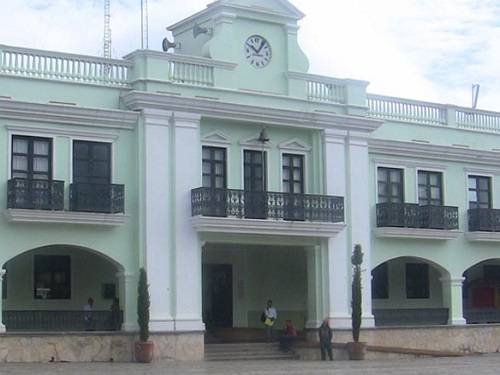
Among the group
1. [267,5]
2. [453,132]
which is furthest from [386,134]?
[267,5]

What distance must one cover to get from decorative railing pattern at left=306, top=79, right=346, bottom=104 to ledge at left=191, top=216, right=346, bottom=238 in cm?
399

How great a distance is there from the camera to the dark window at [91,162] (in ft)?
95.9

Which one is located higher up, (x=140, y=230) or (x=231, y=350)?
(x=140, y=230)

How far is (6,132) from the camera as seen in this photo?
92.5 ft

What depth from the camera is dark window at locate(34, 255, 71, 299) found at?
30594 mm

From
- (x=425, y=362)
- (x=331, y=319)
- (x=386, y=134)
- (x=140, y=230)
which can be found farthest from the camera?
(x=386, y=134)

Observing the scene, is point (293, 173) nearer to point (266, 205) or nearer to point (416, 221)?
point (266, 205)

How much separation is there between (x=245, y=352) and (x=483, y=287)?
11.7m

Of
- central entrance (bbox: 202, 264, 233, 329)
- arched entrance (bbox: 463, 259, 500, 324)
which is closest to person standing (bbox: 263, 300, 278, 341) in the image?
central entrance (bbox: 202, 264, 233, 329)

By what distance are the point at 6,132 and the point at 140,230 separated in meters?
4.42

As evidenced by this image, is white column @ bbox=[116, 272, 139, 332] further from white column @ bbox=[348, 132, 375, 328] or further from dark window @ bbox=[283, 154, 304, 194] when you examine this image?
white column @ bbox=[348, 132, 375, 328]

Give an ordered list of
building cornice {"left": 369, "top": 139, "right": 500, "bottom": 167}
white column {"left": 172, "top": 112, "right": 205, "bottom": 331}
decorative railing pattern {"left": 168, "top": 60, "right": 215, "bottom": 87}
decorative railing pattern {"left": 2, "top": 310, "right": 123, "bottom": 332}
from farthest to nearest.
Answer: building cornice {"left": 369, "top": 139, "right": 500, "bottom": 167}, decorative railing pattern {"left": 168, "top": 60, "right": 215, "bottom": 87}, white column {"left": 172, "top": 112, "right": 205, "bottom": 331}, decorative railing pattern {"left": 2, "top": 310, "right": 123, "bottom": 332}

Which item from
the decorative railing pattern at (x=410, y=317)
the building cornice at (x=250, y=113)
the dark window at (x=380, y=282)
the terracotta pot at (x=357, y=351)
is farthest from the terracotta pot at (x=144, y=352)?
the dark window at (x=380, y=282)

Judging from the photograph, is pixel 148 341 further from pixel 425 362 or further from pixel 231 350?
pixel 425 362
